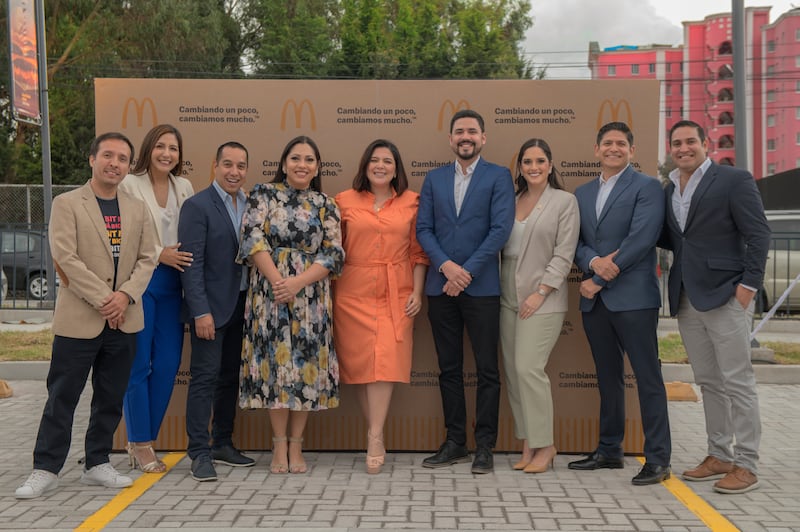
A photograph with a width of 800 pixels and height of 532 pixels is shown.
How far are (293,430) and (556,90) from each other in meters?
2.89

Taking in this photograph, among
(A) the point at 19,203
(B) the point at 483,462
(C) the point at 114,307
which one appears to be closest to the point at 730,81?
(A) the point at 19,203

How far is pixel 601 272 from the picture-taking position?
16.1 ft

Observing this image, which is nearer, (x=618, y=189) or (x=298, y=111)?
(x=618, y=189)

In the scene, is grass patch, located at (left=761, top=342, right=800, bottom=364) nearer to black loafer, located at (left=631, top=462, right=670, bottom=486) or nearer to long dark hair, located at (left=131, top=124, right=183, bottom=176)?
black loafer, located at (left=631, top=462, right=670, bottom=486)

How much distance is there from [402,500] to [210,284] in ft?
5.79

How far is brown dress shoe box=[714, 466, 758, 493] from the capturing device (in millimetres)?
4617

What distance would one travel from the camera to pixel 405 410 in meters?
5.67

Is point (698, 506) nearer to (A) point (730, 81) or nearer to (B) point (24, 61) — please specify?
(B) point (24, 61)

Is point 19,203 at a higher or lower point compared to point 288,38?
lower

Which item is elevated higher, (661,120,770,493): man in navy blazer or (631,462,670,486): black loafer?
(661,120,770,493): man in navy blazer

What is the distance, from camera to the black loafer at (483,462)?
5.04 m

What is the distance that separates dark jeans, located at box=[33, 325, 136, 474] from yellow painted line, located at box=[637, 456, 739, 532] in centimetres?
326

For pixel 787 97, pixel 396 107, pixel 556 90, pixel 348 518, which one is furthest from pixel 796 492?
pixel 787 97

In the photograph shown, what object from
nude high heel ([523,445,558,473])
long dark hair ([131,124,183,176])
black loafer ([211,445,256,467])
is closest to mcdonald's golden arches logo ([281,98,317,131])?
long dark hair ([131,124,183,176])
